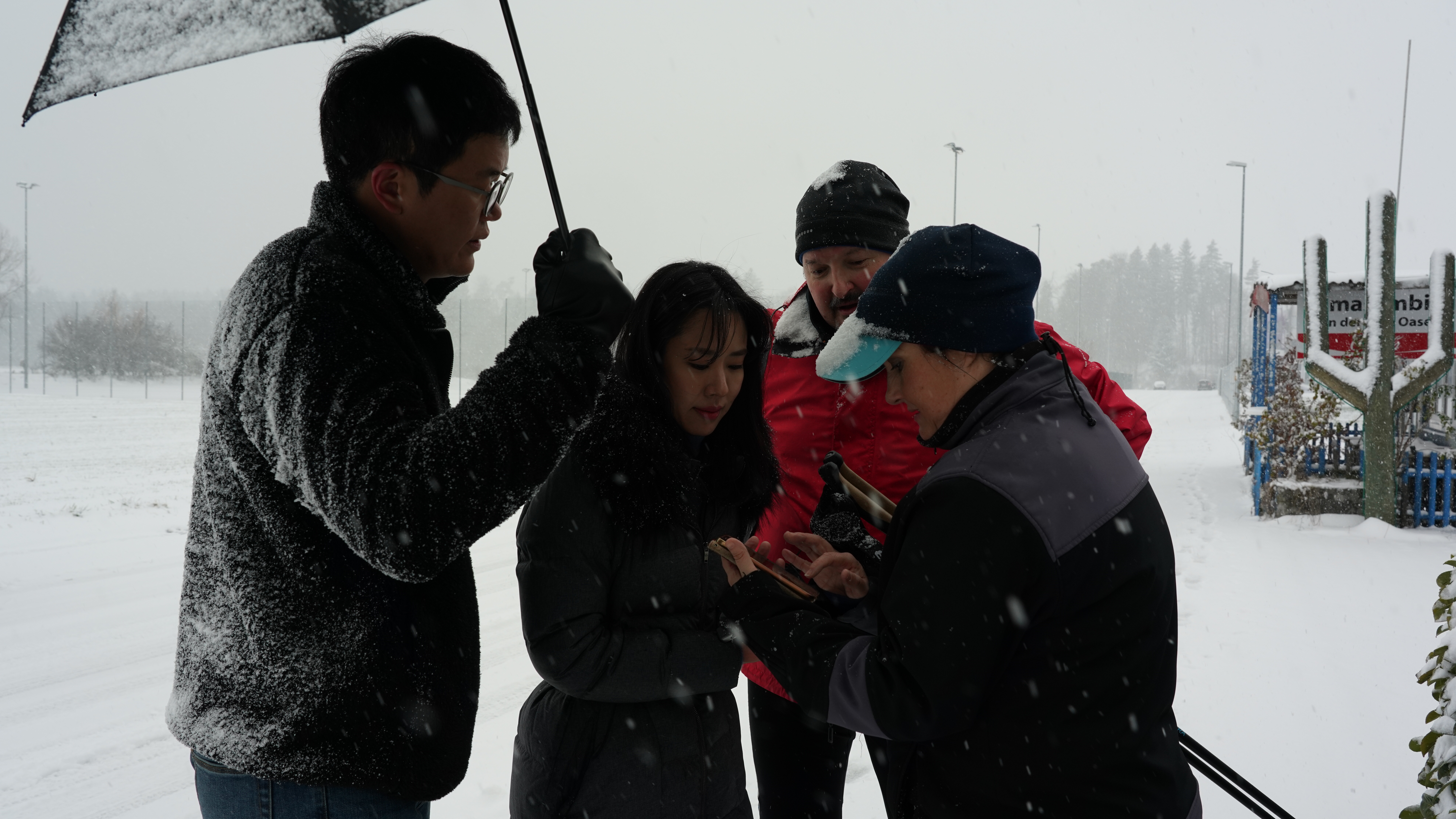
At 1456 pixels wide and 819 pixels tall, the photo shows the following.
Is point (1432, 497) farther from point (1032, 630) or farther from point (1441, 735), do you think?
point (1032, 630)

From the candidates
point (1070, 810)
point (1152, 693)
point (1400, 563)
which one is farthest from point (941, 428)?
point (1400, 563)

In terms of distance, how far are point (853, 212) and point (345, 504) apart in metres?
2.00

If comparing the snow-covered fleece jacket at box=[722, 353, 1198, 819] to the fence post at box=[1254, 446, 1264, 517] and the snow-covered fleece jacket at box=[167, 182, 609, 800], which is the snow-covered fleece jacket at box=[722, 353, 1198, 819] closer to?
the snow-covered fleece jacket at box=[167, 182, 609, 800]

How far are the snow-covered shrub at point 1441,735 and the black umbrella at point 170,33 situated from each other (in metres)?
2.45

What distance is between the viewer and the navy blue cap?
158 cm

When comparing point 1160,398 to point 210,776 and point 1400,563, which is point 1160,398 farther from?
point 210,776

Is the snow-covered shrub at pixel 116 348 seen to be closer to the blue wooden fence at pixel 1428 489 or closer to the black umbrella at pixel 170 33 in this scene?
the blue wooden fence at pixel 1428 489

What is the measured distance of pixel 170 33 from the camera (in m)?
1.48

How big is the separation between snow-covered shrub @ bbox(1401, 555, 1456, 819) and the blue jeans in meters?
2.11

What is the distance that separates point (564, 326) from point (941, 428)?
748 mm

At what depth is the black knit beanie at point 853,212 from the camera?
272 cm

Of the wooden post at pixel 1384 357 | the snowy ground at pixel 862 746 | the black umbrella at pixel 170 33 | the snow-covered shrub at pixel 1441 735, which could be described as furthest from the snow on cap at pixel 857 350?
the wooden post at pixel 1384 357

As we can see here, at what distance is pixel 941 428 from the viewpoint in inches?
64.2

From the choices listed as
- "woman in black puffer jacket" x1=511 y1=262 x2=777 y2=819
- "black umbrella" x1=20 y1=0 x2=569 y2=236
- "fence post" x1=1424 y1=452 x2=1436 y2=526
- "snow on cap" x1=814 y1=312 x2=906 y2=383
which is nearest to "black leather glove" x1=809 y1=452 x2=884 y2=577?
"woman in black puffer jacket" x1=511 y1=262 x2=777 y2=819
